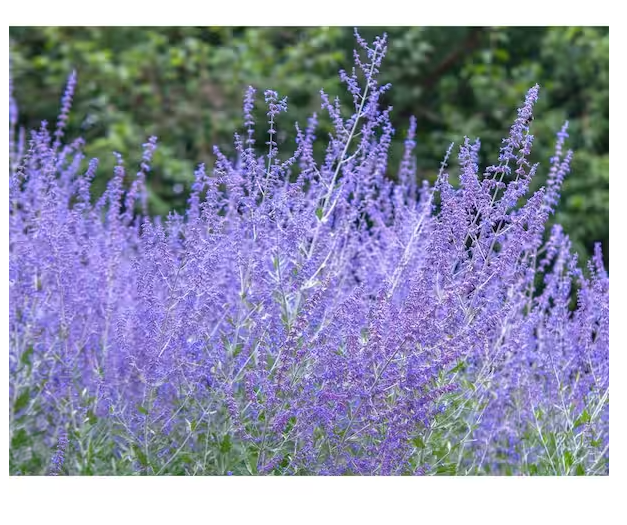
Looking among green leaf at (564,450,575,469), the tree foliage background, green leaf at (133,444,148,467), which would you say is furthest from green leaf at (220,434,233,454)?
the tree foliage background

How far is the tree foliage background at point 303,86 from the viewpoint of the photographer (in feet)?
14.6

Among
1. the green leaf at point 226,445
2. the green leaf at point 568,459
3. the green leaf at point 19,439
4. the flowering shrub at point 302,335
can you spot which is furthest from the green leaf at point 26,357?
the green leaf at point 568,459

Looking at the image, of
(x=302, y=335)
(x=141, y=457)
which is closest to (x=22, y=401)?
(x=141, y=457)

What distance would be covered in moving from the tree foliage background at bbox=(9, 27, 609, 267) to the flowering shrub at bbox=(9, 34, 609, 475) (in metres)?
1.07

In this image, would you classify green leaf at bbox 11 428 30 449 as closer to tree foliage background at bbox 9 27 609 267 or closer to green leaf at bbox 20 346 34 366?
green leaf at bbox 20 346 34 366

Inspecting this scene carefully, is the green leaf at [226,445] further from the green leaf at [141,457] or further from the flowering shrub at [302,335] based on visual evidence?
the green leaf at [141,457]

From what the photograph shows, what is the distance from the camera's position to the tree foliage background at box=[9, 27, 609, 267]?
446 centimetres

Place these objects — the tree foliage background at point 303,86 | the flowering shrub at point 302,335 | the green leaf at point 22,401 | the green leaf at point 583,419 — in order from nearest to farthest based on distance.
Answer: the flowering shrub at point 302,335, the green leaf at point 583,419, the green leaf at point 22,401, the tree foliage background at point 303,86

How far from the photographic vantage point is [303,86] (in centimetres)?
471

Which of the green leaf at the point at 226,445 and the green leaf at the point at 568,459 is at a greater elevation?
the green leaf at the point at 226,445

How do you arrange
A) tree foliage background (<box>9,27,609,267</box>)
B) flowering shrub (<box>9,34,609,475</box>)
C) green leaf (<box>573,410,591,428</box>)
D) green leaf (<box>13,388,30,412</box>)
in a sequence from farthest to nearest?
tree foliage background (<box>9,27,609,267</box>)
green leaf (<box>13,388,30,412</box>)
green leaf (<box>573,410,591,428</box>)
flowering shrub (<box>9,34,609,475</box>)

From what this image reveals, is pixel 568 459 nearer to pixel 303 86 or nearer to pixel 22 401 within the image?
pixel 22 401

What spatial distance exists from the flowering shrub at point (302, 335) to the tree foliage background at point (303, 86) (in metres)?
1.07

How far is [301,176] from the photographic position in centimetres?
290
